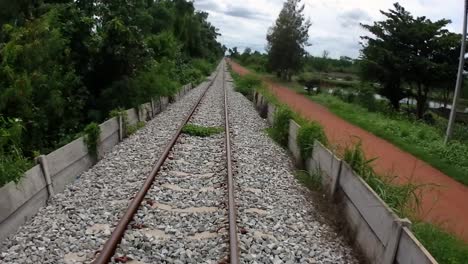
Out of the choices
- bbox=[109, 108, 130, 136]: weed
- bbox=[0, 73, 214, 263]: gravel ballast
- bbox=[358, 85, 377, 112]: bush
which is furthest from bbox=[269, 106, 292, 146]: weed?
bbox=[358, 85, 377, 112]: bush

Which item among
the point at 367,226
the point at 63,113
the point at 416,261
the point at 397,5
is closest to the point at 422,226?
the point at 367,226

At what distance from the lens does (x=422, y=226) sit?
18.1 ft

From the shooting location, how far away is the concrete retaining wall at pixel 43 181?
539 centimetres

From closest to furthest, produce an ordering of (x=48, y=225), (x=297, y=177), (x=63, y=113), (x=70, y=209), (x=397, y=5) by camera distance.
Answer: (x=48, y=225), (x=70, y=209), (x=297, y=177), (x=63, y=113), (x=397, y=5)

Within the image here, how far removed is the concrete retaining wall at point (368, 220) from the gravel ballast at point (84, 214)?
3.03 m

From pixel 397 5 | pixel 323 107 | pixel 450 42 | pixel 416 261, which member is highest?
pixel 397 5

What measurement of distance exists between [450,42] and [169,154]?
2073 centimetres

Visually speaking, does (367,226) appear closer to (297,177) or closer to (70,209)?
(297,177)

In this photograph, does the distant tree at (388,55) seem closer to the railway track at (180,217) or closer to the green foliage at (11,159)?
the railway track at (180,217)

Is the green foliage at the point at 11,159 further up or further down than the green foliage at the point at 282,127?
further up

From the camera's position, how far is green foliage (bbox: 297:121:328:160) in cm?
922

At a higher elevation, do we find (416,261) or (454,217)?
(416,261)

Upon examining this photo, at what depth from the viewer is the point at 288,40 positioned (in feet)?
145

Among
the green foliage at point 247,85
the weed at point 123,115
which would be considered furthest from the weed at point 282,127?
the green foliage at point 247,85
